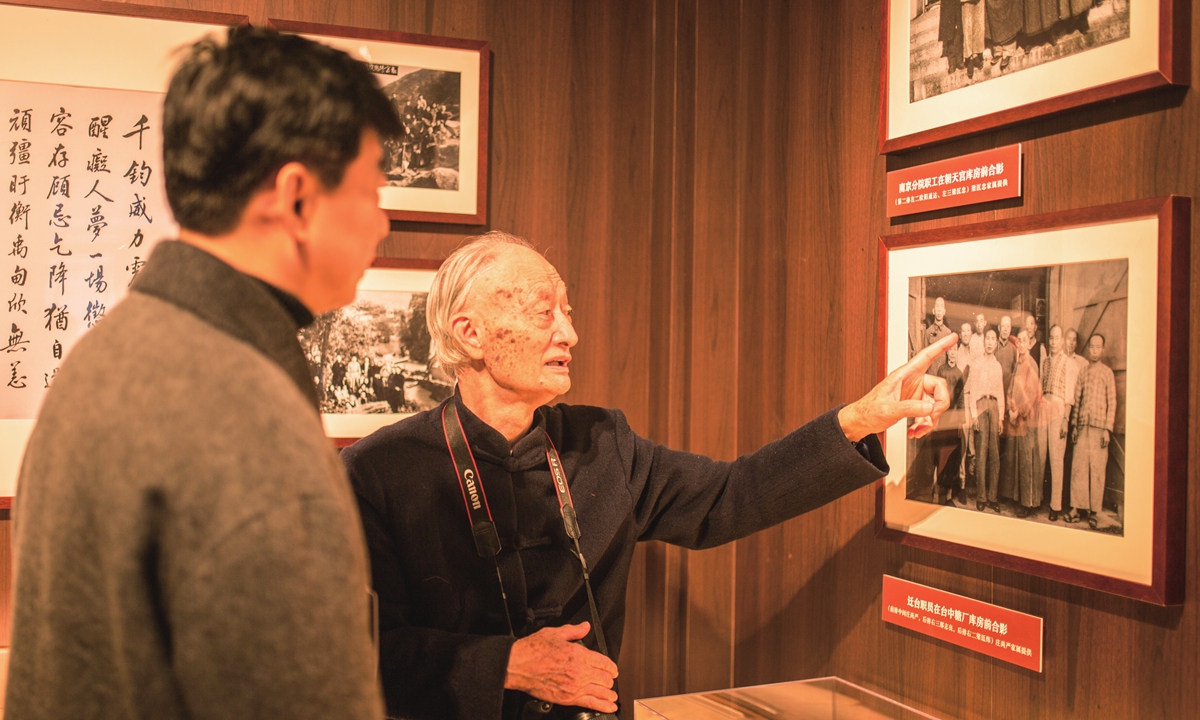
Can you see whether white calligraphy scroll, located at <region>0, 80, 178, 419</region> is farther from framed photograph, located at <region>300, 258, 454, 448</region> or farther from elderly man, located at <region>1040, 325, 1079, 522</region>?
elderly man, located at <region>1040, 325, 1079, 522</region>

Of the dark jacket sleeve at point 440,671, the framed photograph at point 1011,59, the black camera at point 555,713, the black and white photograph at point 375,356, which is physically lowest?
the black camera at point 555,713

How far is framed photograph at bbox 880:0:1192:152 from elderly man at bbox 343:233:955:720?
497mm

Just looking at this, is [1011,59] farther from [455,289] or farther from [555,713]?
[555,713]

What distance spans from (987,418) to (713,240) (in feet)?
3.17

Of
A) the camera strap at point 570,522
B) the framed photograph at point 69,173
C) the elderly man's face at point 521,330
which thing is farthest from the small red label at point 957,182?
the framed photograph at point 69,173

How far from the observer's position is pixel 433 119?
2316mm

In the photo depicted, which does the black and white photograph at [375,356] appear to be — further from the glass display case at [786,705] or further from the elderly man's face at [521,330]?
the glass display case at [786,705]

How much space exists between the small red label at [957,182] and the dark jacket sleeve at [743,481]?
0.49 meters

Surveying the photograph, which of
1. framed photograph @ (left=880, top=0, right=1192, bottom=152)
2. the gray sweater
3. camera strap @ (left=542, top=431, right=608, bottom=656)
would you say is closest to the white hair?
camera strap @ (left=542, top=431, right=608, bottom=656)

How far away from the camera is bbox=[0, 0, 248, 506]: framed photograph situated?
2.06 metres

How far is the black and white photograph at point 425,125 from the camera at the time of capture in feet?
7.50

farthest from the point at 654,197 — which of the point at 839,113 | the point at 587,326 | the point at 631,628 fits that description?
the point at 631,628

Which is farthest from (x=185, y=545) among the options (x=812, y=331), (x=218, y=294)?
(x=812, y=331)

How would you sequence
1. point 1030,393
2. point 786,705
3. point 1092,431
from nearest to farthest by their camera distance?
point 1092,431 < point 1030,393 < point 786,705
